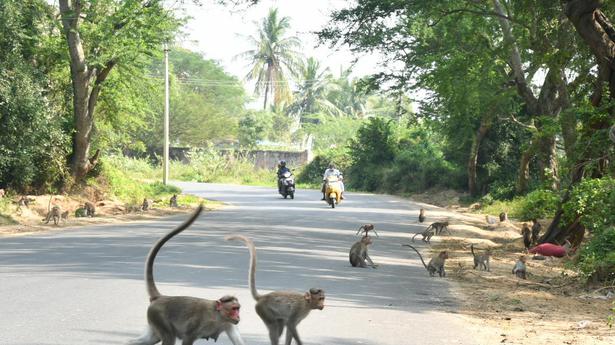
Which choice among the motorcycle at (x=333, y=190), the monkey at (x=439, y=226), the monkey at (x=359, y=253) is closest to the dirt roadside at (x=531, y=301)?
the monkey at (x=359, y=253)

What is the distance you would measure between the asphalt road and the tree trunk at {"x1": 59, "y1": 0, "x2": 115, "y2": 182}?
7.93m

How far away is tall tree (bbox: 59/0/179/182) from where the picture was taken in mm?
29641

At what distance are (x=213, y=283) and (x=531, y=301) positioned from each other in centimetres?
432

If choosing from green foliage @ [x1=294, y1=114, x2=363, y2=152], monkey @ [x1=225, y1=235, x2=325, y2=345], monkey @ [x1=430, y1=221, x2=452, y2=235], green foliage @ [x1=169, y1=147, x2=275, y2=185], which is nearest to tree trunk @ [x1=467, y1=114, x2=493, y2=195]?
monkey @ [x1=430, y1=221, x2=452, y2=235]

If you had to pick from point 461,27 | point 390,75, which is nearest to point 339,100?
point 390,75

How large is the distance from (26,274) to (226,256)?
13.8ft

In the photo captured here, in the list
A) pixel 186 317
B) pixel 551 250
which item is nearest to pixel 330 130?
pixel 551 250

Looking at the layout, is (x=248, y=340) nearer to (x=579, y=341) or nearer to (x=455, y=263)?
(x=579, y=341)

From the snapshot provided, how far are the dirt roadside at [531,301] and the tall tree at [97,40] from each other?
13.5 meters

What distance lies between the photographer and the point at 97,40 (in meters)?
29.8

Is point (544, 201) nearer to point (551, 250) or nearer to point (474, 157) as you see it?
point (551, 250)

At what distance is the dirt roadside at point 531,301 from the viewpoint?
1002 centimetres

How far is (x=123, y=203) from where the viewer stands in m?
33.3

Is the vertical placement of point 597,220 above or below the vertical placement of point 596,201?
below
